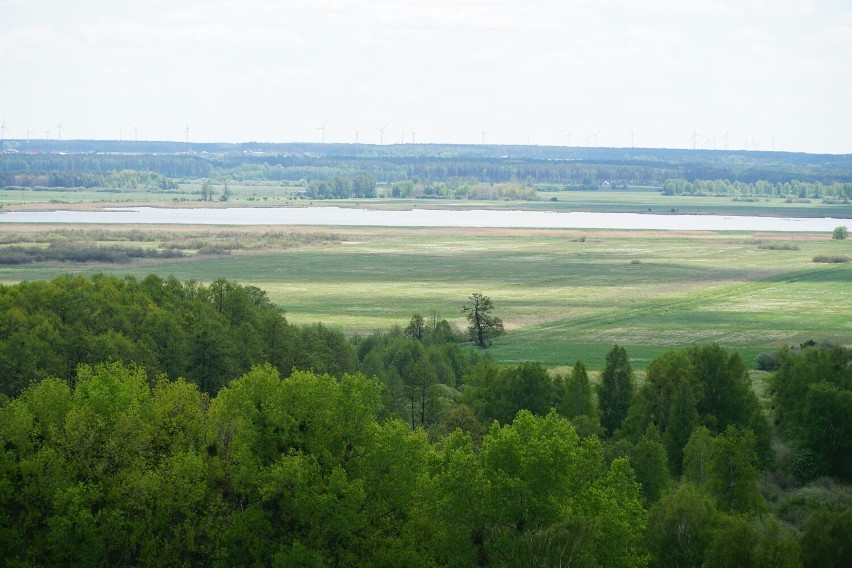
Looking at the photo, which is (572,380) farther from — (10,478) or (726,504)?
(10,478)

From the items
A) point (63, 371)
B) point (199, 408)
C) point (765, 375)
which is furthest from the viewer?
point (765, 375)

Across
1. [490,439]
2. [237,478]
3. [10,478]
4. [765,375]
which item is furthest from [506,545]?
[765,375]

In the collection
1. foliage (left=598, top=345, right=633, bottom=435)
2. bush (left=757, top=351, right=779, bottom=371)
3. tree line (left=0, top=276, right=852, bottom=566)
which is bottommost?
bush (left=757, top=351, right=779, bottom=371)

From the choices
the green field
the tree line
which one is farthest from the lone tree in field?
the tree line

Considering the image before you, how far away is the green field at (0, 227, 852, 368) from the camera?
9388cm

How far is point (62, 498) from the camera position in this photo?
1235 inches

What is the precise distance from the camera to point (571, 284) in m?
128

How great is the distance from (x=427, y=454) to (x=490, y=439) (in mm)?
2608

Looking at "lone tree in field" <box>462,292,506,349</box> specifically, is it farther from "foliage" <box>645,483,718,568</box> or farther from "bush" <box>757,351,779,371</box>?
"foliage" <box>645,483,718,568</box>

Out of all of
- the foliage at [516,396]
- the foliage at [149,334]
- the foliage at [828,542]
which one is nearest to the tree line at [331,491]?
the foliage at [828,542]

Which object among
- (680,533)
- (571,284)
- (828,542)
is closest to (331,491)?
(680,533)

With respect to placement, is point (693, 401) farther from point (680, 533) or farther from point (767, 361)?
point (767, 361)

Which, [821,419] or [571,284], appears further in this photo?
[571,284]

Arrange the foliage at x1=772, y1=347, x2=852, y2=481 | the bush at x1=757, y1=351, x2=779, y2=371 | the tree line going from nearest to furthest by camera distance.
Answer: the tree line → the foliage at x1=772, y1=347, x2=852, y2=481 → the bush at x1=757, y1=351, x2=779, y2=371
